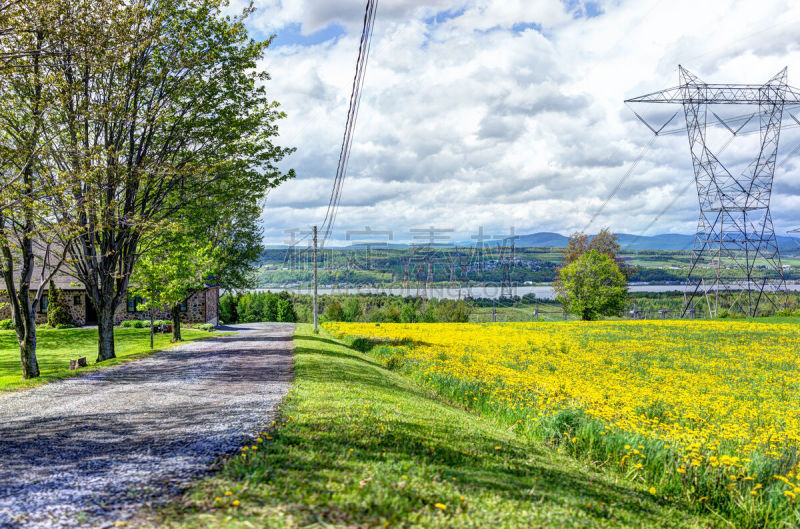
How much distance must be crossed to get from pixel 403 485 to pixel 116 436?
5097 millimetres

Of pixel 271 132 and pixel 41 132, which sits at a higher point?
pixel 271 132

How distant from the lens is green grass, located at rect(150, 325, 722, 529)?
4.39 metres

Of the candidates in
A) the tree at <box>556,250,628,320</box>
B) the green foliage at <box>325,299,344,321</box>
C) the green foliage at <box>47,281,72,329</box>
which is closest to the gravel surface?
the green foliage at <box>47,281,72,329</box>

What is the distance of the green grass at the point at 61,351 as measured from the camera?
14736 millimetres

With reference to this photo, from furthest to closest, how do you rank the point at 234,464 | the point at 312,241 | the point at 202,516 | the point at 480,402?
1. the point at 312,241
2. the point at 480,402
3. the point at 234,464
4. the point at 202,516

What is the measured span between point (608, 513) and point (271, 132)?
19993mm

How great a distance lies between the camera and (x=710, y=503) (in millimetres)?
6039

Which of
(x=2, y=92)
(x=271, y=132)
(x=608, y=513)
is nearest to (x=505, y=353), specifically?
(x=271, y=132)

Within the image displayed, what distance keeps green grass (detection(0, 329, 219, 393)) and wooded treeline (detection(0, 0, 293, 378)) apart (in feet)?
4.16

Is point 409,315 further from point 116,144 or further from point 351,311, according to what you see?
point 116,144

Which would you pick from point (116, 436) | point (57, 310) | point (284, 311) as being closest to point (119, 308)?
point (57, 310)

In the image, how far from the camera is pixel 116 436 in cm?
739

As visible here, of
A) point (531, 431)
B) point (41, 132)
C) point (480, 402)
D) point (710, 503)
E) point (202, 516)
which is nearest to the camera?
point (202, 516)

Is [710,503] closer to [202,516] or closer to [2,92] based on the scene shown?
[202,516]
